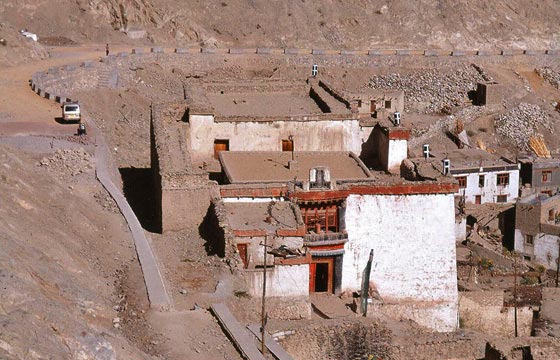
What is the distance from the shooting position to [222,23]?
77.4 m

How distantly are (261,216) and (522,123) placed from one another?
1678 inches

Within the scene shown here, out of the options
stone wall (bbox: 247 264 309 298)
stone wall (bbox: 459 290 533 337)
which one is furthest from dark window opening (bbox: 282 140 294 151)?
stone wall (bbox: 247 264 309 298)

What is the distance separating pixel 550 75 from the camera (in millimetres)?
78688

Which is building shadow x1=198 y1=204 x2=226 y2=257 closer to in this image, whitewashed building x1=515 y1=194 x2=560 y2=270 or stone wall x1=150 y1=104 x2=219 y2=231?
stone wall x1=150 y1=104 x2=219 y2=231

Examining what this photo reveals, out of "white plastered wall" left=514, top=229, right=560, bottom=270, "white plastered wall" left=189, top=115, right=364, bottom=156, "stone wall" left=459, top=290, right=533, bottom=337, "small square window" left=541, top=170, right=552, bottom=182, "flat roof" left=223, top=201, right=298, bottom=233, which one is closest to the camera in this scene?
"flat roof" left=223, top=201, right=298, bottom=233

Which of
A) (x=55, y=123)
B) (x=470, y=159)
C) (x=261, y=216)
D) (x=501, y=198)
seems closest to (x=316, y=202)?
(x=261, y=216)

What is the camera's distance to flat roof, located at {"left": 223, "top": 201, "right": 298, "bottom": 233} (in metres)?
27.8

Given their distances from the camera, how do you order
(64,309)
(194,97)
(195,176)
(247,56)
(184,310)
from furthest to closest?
(247,56)
(194,97)
(195,176)
(184,310)
(64,309)

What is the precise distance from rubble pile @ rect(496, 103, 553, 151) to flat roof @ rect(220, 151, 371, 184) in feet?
111

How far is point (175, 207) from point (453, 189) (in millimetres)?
7983

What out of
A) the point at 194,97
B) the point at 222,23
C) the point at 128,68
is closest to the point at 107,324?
the point at 194,97

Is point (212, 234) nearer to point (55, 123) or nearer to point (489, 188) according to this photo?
point (55, 123)

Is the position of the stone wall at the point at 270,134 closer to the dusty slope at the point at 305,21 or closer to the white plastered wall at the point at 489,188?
the white plastered wall at the point at 489,188

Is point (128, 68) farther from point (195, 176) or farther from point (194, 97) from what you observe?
point (195, 176)
